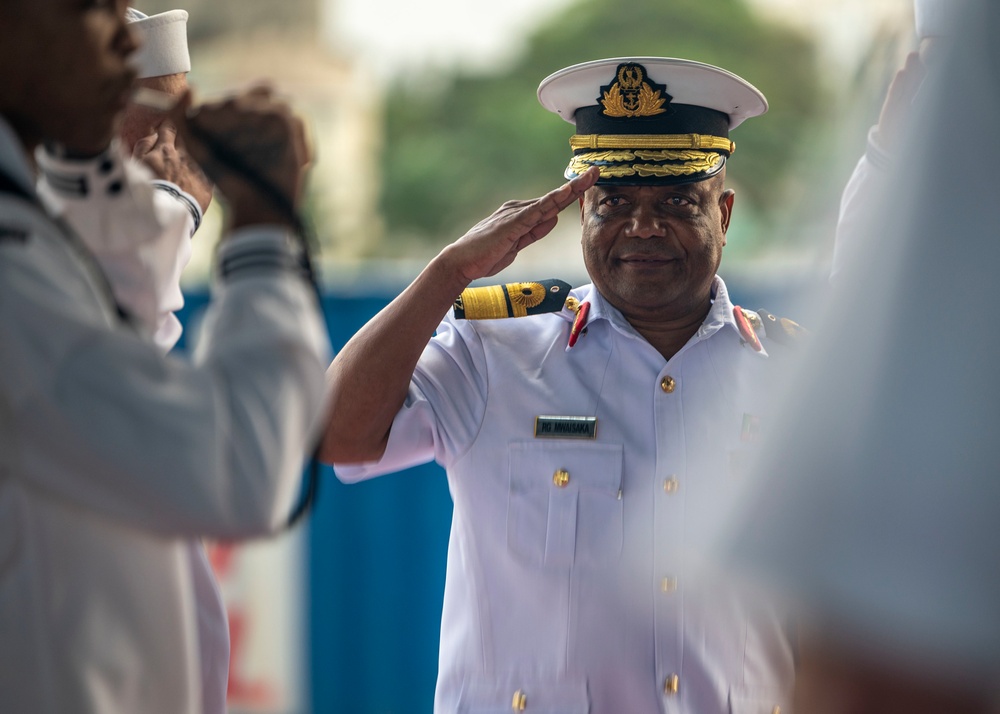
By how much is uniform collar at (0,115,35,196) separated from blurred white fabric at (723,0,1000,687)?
2.94ft

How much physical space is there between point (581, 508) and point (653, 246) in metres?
0.67

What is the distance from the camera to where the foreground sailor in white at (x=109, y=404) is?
118cm

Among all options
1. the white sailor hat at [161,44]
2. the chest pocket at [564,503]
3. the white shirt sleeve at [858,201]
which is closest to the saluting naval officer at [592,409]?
the chest pocket at [564,503]

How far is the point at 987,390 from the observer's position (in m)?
0.81

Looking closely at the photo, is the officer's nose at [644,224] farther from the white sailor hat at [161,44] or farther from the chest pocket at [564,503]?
the white sailor hat at [161,44]

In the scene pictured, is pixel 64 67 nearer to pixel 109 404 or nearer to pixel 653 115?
pixel 109 404

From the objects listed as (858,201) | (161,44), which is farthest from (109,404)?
(161,44)

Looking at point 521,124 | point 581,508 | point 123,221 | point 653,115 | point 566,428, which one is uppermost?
point 521,124

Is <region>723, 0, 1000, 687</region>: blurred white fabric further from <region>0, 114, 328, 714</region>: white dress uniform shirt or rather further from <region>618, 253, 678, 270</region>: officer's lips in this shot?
<region>618, 253, 678, 270</region>: officer's lips

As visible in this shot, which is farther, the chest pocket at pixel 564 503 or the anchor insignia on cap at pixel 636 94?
the anchor insignia on cap at pixel 636 94

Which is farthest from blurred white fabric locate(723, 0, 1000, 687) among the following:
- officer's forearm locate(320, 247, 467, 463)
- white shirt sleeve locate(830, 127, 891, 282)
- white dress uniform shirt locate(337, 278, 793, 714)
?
officer's forearm locate(320, 247, 467, 463)

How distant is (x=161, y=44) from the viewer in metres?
2.34

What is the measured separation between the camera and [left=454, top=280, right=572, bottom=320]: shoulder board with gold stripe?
2801 mm

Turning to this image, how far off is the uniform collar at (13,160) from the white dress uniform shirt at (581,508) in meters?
1.43
